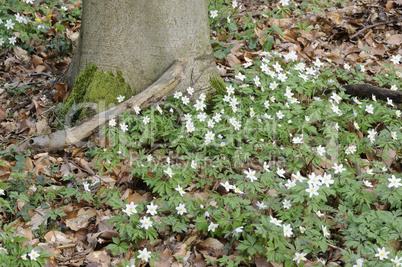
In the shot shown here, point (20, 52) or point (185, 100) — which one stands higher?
point (20, 52)

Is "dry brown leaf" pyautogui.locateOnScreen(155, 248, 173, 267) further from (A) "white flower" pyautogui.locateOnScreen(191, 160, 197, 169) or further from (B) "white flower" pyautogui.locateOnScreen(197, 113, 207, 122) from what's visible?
(B) "white flower" pyautogui.locateOnScreen(197, 113, 207, 122)

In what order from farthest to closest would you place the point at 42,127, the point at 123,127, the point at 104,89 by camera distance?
the point at 42,127
the point at 104,89
the point at 123,127

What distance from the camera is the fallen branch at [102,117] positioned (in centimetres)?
328

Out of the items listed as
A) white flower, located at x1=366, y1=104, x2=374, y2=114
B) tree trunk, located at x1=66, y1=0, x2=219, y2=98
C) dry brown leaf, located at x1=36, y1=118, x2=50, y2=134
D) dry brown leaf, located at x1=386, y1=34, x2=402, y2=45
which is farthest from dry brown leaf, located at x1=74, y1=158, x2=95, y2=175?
dry brown leaf, located at x1=386, y1=34, x2=402, y2=45

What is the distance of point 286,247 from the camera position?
234 centimetres

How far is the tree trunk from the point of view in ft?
11.0

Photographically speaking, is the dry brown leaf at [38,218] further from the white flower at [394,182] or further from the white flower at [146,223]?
the white flower at [394,182]

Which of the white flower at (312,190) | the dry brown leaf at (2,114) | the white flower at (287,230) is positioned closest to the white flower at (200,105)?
the white flower at (312,190)

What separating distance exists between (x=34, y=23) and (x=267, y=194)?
4216 millimetres

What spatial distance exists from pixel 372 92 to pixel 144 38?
2.44 meters

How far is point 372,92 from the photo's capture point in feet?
12.4

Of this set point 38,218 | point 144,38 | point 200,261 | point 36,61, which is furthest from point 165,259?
point 36,61

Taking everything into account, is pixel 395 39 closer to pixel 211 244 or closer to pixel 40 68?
pixel 211 244

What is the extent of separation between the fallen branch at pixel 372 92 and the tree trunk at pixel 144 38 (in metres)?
1.65
